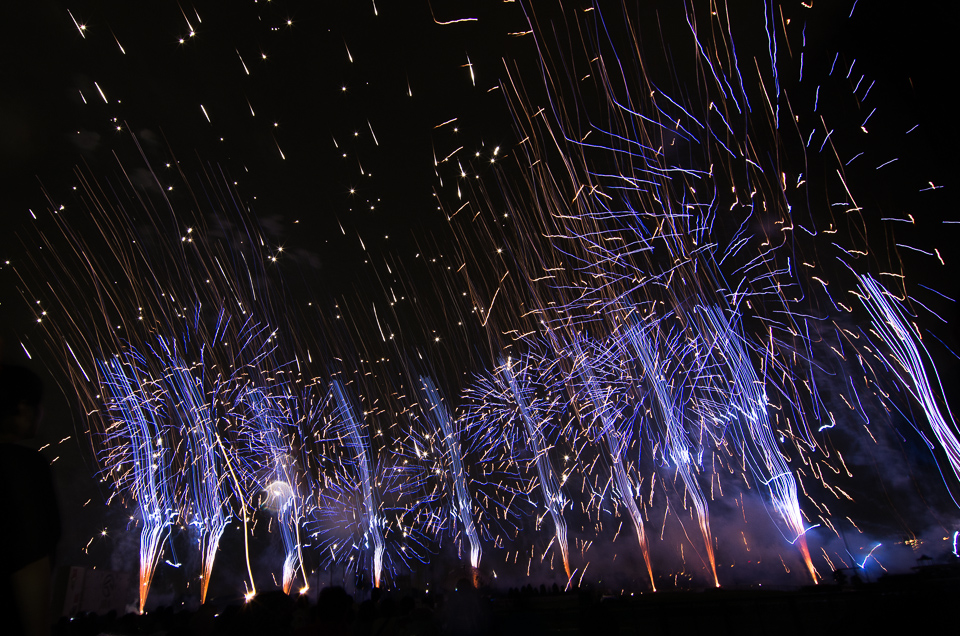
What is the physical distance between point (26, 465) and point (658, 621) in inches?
311

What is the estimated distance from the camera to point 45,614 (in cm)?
180

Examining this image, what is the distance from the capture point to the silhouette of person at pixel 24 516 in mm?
1726

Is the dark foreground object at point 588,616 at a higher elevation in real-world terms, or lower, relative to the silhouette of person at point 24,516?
lower

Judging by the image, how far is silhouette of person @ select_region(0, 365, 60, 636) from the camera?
67.9 inches

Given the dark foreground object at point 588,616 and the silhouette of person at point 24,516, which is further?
the dark foreground object at point 588,616

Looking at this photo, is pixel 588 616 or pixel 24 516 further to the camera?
pixel 588 616

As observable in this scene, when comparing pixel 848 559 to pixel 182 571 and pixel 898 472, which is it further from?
pixel 182 571

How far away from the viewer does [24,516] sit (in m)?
1.83

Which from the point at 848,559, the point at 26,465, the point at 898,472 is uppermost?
the point at 898,472

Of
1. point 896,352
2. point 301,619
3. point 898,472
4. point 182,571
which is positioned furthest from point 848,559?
point 182,571

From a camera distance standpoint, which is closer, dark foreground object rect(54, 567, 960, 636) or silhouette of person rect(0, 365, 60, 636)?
silhouette of person rect(0, 365, 60, 636)

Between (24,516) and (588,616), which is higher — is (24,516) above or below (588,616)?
above

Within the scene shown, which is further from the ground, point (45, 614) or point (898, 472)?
point (898, 472)

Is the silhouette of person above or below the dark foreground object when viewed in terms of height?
above
